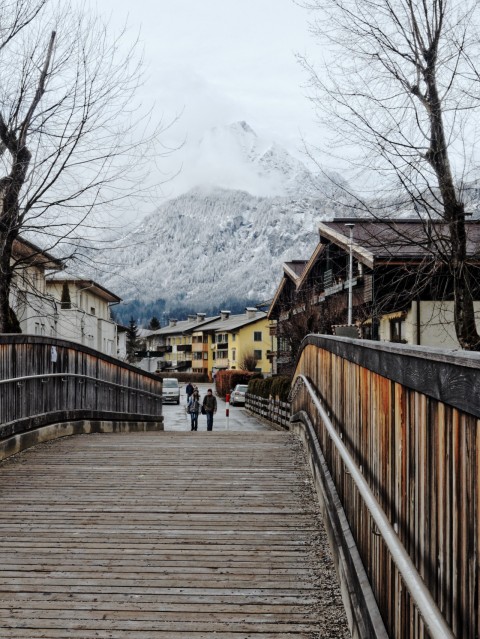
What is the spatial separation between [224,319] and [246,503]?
117 m

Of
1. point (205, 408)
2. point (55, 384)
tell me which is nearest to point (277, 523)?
point (55, 384)

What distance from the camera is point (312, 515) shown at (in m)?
6.34

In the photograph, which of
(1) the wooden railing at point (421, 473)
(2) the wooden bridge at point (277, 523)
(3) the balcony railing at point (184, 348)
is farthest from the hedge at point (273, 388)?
(3) the balcony railing at point (184, 348)

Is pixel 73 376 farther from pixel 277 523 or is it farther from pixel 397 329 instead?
pixel 397 329

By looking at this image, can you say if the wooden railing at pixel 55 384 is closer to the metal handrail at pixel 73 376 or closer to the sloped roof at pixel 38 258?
the metal handrail at pixel 73 376

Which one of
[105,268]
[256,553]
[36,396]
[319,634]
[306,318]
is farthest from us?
[306,318]

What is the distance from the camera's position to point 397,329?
30109mm

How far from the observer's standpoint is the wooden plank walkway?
413 cm

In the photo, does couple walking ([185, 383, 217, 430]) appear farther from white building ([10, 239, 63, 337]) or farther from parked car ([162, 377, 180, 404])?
parked car ([162, 377, 180, 404])

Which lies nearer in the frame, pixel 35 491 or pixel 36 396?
pixel 35 491

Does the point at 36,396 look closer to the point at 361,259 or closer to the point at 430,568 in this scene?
the point at 430,568

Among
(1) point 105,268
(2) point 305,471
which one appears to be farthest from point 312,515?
(1) point 105,268

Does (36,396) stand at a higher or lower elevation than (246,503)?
higher

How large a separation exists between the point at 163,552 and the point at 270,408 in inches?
1132
